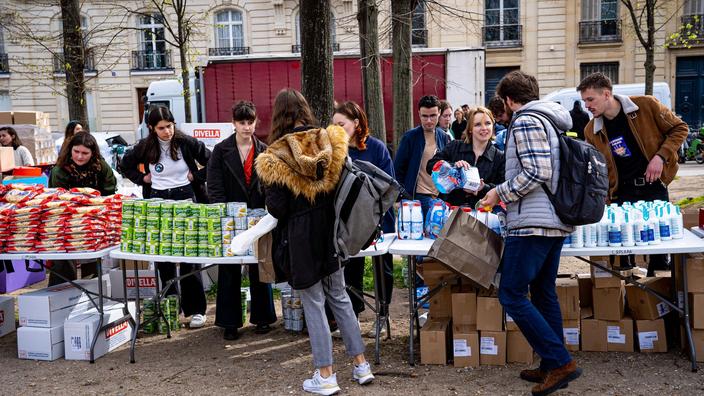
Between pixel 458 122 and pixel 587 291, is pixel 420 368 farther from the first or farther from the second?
pixel 458 122

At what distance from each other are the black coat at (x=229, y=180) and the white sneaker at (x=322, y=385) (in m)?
1.52

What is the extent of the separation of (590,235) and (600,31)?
24.9 metres

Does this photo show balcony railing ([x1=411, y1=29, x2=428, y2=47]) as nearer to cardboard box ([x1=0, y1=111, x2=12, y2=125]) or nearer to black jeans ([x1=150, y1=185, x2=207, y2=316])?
cardboard box ([x1=0, y1=111, x2=12, y2=125])

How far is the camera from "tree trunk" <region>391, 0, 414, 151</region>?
33.0 feet

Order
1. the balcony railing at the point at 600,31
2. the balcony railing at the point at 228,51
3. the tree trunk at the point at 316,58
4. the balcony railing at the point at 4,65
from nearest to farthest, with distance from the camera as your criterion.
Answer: the tree trunk at the point at 316,58, the balcony railing at the point at 600,31, the balcony railing at the point at 228,51, the balcony railing at the point at 4,65

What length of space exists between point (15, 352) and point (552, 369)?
4.05 m

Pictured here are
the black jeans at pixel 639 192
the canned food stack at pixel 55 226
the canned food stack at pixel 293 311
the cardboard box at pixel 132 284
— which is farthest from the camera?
the cardboard box at pixel 132 284

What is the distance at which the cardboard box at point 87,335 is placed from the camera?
5.04 metres

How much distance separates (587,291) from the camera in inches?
192

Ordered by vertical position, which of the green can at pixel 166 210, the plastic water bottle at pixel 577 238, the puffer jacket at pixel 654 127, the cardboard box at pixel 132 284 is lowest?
the cardboard box at pixel 132 284

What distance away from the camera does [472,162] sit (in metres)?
5.08

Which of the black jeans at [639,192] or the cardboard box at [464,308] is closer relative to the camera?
the cardboard box at [464,308]

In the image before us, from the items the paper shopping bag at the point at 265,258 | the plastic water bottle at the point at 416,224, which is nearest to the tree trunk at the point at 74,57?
the paper shopping bag at the point at 265,258

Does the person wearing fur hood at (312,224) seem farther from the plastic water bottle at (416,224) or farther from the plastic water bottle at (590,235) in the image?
the plastic water bottle at (590,235)
